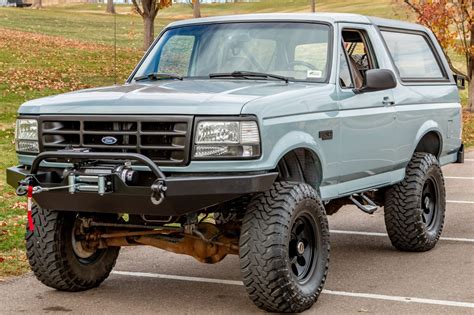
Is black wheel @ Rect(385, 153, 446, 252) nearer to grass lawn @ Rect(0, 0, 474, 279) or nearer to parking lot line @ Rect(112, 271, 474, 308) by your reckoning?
parking lot line @ Rect(112, 271, 474, 308)

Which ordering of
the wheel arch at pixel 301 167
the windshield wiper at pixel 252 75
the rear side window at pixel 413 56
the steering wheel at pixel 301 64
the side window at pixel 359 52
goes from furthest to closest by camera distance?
the rear side window at pixel 413 56 → the side window at pixel 359 52 → the steering wheel at pixel 301 64 → the windshield wiper at pixel 252 75 → the wheel arch at pixel 301 167

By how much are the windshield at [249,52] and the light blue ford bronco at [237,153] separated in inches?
0.5

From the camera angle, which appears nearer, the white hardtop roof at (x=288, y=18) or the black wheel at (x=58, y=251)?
the black wheel at (x=58, y=251)

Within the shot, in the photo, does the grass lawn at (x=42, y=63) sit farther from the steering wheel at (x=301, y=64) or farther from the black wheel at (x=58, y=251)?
the steering wheel at (x=301, y=64)

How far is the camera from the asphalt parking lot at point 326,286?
6.87 metres

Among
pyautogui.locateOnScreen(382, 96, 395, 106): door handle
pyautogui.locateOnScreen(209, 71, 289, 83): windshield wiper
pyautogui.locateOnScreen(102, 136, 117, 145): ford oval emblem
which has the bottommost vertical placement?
pyautogui.locateOnScreen(102, 136, 117, 145): ford oval emblem

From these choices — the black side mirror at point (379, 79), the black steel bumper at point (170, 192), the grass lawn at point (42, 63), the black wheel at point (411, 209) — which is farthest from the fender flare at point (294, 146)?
the grass lawn at point (42, 63)

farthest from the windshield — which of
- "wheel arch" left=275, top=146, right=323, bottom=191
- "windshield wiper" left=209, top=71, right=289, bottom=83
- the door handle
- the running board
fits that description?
the running board

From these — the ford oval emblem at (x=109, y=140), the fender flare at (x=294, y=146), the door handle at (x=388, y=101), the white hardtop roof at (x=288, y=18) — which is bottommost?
the fender flare at (x=294, y=146)

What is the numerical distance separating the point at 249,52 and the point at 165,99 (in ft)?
4.83

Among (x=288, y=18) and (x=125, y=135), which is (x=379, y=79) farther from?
(x=125, y=135)

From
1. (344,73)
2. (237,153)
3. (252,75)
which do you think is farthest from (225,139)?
(344,73)

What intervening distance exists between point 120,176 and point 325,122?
1746mm

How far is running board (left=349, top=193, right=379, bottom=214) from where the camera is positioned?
8.12m
